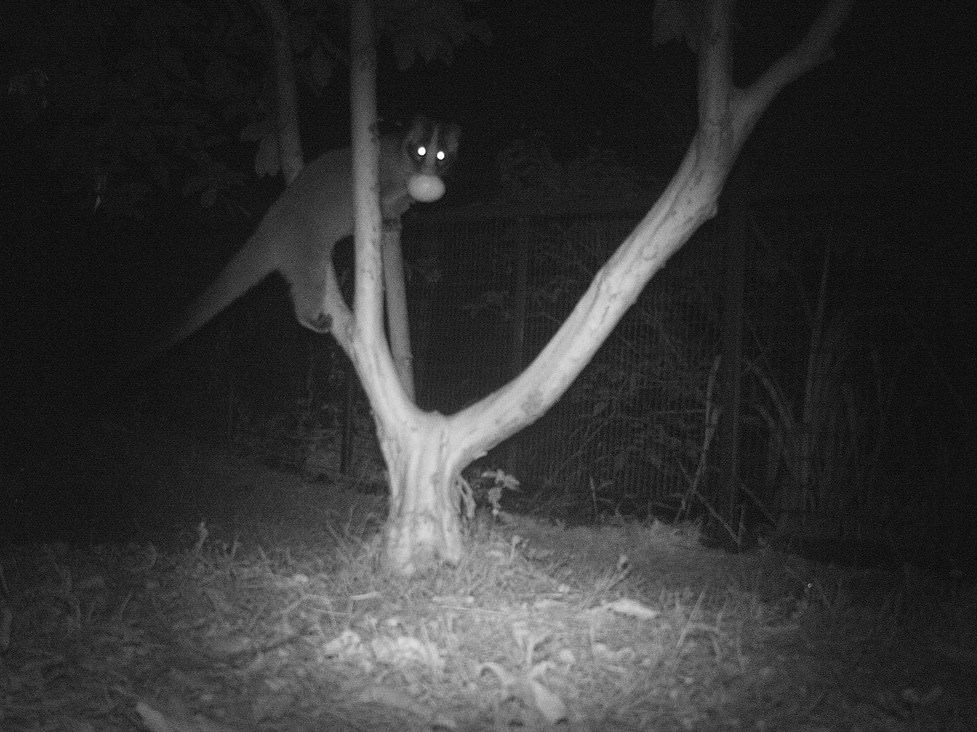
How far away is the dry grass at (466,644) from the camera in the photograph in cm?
325

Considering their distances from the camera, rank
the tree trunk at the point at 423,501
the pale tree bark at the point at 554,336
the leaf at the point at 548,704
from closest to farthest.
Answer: the leaf at the point at 548,704
the pale tree bark at the point at 554,336
the tree trunk at the point at 423,501

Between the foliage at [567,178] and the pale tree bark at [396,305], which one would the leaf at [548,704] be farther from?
the foliage at [567,178]

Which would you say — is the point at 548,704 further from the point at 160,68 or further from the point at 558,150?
the point at 558,150

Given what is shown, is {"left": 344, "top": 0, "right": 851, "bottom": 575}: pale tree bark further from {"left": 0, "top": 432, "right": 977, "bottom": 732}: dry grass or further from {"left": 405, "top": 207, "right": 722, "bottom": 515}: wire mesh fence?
{"left": 405, "top": 207, "right": 722, "bottom": 515}: wire mesh fence

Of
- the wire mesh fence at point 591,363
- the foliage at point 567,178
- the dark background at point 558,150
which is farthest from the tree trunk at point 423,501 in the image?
the dark background at point 558,150

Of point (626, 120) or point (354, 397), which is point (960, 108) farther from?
point (354, 397)

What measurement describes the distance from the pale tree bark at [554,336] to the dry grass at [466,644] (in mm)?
313

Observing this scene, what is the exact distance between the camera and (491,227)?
23.4ft

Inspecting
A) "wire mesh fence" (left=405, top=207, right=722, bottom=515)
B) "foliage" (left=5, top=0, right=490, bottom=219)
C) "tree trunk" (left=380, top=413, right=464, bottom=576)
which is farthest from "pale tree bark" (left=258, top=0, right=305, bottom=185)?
"wire mesh fence" (left=405, top=207, right=722, bottom=515)

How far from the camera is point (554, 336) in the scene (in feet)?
15.3

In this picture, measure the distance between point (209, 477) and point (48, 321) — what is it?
2448 mm

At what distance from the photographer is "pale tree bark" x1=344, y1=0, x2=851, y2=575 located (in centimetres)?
432

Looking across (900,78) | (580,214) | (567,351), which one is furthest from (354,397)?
(900,78)

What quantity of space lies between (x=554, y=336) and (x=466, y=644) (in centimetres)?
154
